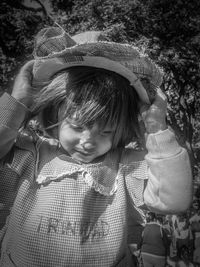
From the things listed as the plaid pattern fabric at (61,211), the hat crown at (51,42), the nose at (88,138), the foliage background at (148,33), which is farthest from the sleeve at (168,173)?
the foliage background at (148,33)

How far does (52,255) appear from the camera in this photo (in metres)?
1.46

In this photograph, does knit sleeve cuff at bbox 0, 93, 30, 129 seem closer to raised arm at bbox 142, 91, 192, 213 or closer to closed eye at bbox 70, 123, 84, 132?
closed eye at bbox 70, 123, 84, 132

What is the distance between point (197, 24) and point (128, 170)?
1.93 metres

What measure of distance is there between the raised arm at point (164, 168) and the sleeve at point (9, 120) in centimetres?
→ 52

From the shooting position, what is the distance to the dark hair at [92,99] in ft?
4.85

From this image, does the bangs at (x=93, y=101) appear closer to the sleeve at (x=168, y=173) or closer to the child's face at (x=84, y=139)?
the child's face at (x=84, y=139)

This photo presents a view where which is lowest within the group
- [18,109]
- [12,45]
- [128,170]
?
[128,170]

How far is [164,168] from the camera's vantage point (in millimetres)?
1455

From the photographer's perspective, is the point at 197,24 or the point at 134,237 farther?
the point at 197,24

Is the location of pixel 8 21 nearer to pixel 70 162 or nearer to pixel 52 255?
pixel 70 162

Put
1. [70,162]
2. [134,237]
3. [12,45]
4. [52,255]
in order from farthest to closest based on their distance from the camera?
[12,45], [134,237], [70,162], [52,255]

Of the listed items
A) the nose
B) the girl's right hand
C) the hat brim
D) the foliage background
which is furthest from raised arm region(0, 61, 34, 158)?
the foliage background

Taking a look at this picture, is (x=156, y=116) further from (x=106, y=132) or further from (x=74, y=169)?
(x=74, y=169)

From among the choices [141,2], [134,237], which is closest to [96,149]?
[134,237]
